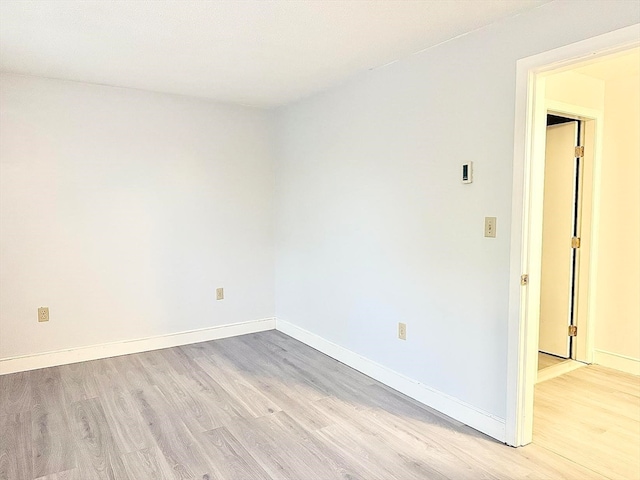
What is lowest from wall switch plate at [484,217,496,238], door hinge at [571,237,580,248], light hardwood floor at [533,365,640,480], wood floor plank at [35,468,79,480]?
wood floor plank at [35,468,79,480]

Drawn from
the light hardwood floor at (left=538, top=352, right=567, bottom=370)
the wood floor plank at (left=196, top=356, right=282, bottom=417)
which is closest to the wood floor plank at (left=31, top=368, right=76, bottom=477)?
the wood floor plank at (left=196, top=356, right=282, bottom=417)

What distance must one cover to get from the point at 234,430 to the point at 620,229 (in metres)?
3.22

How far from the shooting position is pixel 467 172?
2484 mm

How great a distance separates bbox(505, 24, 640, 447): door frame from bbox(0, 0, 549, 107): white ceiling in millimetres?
379

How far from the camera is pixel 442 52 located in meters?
2.62

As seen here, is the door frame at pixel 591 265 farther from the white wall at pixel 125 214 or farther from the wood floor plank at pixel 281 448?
the white wall at pixel 125 214

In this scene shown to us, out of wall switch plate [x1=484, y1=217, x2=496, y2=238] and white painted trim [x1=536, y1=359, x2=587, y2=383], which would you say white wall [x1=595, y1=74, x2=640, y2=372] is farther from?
wall switch plate [x1=484, y1=217, x2=496, y2=238]

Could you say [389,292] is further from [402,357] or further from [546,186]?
[546,186]

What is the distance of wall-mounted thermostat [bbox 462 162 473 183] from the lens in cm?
247

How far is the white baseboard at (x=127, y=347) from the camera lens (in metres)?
3.38

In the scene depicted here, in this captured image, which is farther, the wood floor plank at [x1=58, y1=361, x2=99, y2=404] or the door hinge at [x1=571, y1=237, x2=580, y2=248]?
the door hinge at [x1=571, y1=237, x2=580, y2=248]

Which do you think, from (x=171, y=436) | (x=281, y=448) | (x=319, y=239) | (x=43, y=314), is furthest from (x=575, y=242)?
(x=43, y=314)

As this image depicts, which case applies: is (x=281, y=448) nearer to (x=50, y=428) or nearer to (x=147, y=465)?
(x=147, y=465)

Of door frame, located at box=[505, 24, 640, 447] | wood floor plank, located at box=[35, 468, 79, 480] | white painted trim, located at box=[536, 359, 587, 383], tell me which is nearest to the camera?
wood floor plank, located at box=[35, 468, 79, 480]
